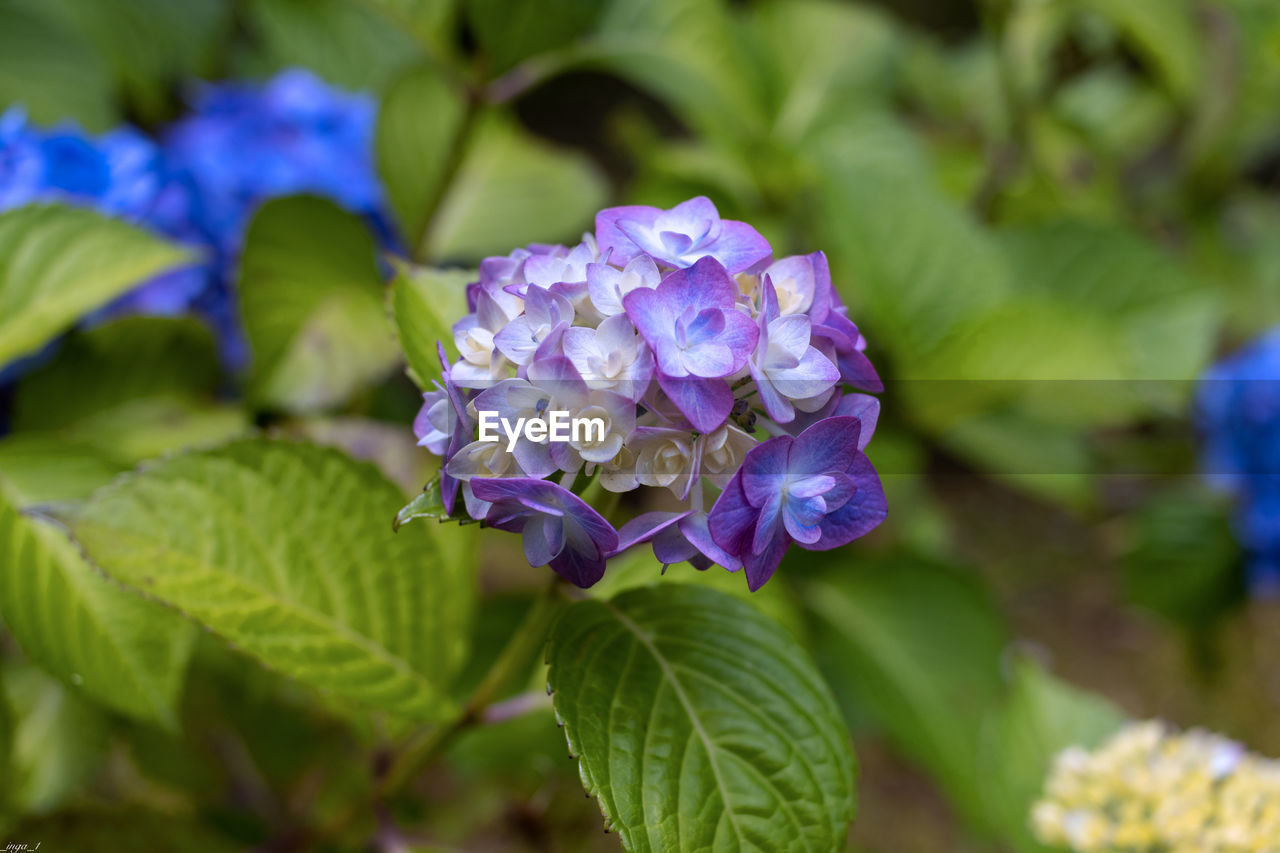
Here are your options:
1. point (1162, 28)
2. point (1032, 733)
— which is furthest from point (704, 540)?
point (1162, 28)

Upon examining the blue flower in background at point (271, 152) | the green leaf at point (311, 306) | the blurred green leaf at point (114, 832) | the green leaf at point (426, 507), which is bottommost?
the blurred green leaf at point (114, 832)

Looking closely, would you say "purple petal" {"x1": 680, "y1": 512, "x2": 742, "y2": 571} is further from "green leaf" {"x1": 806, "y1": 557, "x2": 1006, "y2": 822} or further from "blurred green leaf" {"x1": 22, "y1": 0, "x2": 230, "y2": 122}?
"blurred green leaf" {"x1": 22, "y1": 0, "x2": 230, "y2": 122}

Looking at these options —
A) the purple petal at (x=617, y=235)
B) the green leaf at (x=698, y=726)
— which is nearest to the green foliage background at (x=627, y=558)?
the green leaf at (x=698, y=726)

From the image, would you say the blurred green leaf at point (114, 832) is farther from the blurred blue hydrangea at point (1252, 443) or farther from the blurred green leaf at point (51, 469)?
the blurred blue hydrangea at point (1252, 443)

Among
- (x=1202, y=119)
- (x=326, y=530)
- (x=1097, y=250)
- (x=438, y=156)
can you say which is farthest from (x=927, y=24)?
(x=326, y=530)

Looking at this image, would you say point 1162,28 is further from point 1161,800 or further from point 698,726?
point 698,726

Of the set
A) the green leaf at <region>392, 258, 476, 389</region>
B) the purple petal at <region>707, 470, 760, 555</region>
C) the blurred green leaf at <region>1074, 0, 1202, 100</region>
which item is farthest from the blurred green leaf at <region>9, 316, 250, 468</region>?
the blurred green leaf at <region>1074, 0, 1202, 100</region>
